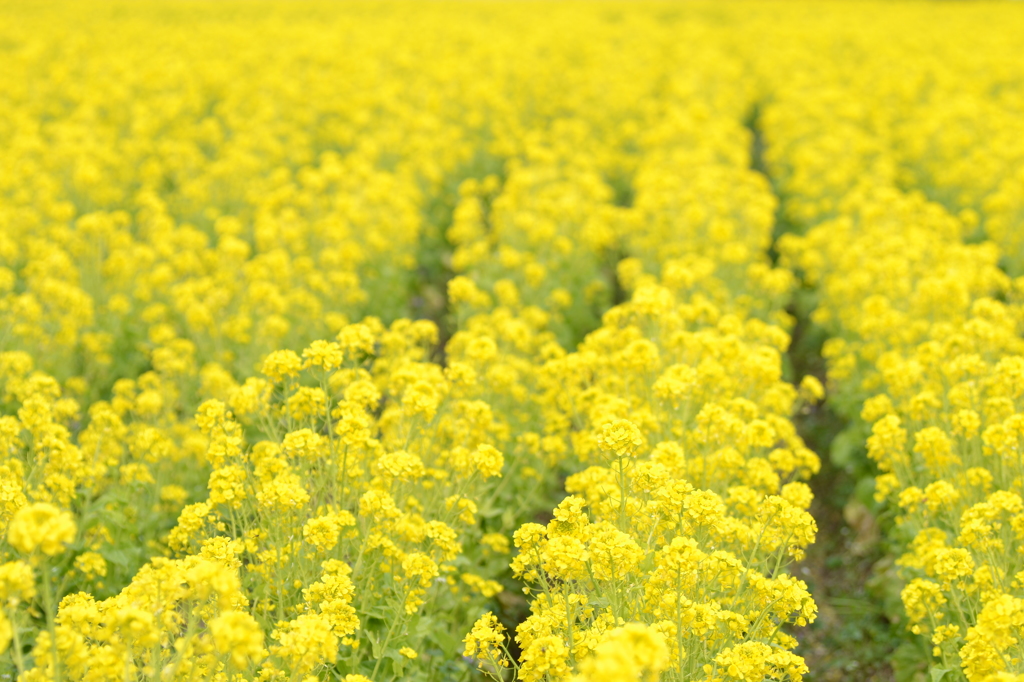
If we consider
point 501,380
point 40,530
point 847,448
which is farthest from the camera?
point 847,448

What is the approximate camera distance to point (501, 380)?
691 cm

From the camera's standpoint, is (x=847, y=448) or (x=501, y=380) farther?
(x=847, y=448)

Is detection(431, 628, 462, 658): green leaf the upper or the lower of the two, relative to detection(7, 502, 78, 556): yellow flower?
lower

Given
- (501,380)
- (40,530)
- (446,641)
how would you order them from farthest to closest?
(501,380) < (446,641) < (40,530)

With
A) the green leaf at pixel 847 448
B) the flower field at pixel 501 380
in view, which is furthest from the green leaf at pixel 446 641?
the green leaf at pixel 847 448

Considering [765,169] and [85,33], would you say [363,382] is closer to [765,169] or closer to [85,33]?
[765,169]

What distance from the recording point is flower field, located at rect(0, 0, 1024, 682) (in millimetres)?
4473

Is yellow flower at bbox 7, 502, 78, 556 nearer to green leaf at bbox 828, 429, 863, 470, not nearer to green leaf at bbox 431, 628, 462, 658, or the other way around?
green leaf at bbox 431, 628, 462, 658

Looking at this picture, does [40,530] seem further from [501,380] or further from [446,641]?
[501,380]

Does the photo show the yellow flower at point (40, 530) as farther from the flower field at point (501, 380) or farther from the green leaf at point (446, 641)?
the green leaf at point (446, 641)

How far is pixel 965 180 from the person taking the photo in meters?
12.6

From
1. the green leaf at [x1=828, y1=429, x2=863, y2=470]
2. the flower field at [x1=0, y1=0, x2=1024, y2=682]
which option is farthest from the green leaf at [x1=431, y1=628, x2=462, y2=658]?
the green leaf at [x1=828, y1=429, x2=863, y2=470]

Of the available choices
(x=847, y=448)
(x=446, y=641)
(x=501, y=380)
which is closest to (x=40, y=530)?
Result: (x=446, y=641)

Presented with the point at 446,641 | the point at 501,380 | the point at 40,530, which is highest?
the point at 40,530
